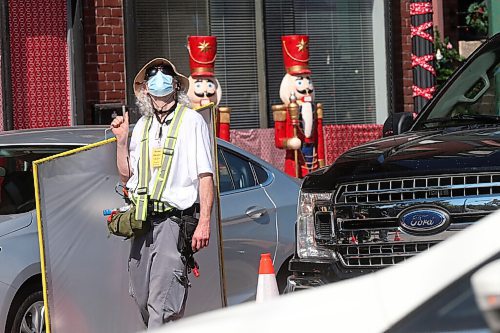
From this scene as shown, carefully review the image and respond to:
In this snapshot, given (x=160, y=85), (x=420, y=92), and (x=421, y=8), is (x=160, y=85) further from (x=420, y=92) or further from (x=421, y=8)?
(x=420, y=92)

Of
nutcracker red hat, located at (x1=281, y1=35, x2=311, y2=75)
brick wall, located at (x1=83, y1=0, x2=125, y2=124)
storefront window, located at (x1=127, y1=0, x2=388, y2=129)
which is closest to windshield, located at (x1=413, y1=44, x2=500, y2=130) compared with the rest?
nutcracker red hat, located at (x1=281, y1=35, x2=311, y2=75)

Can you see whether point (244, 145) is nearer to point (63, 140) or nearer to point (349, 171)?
point (63, 140)

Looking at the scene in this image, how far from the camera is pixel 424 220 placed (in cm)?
572

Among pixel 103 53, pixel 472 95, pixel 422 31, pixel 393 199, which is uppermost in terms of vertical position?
pixel 422 31

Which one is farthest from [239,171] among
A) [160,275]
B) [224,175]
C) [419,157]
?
[419,157]

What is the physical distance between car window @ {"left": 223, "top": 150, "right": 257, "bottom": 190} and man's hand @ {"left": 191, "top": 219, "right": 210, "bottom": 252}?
161 centimetres

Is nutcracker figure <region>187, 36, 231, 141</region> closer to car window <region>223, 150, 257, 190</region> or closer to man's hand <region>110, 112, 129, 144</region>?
car window <region>223, 150, 257, 190</region>

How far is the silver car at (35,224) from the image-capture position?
6.87m

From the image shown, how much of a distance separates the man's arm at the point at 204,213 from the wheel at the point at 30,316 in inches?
49.2

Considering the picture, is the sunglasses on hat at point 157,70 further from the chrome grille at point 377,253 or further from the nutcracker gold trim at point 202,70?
the nutcracker gold trim at point 202,70

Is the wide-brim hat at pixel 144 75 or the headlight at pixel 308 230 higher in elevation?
the wide-brim hat at pixel 144 75

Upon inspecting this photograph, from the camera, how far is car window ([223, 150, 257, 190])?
312 inches

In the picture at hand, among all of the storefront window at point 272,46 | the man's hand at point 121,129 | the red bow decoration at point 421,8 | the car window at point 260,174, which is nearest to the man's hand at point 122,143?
the man's hand at point 121,129

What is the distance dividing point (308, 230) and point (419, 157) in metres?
0.82
